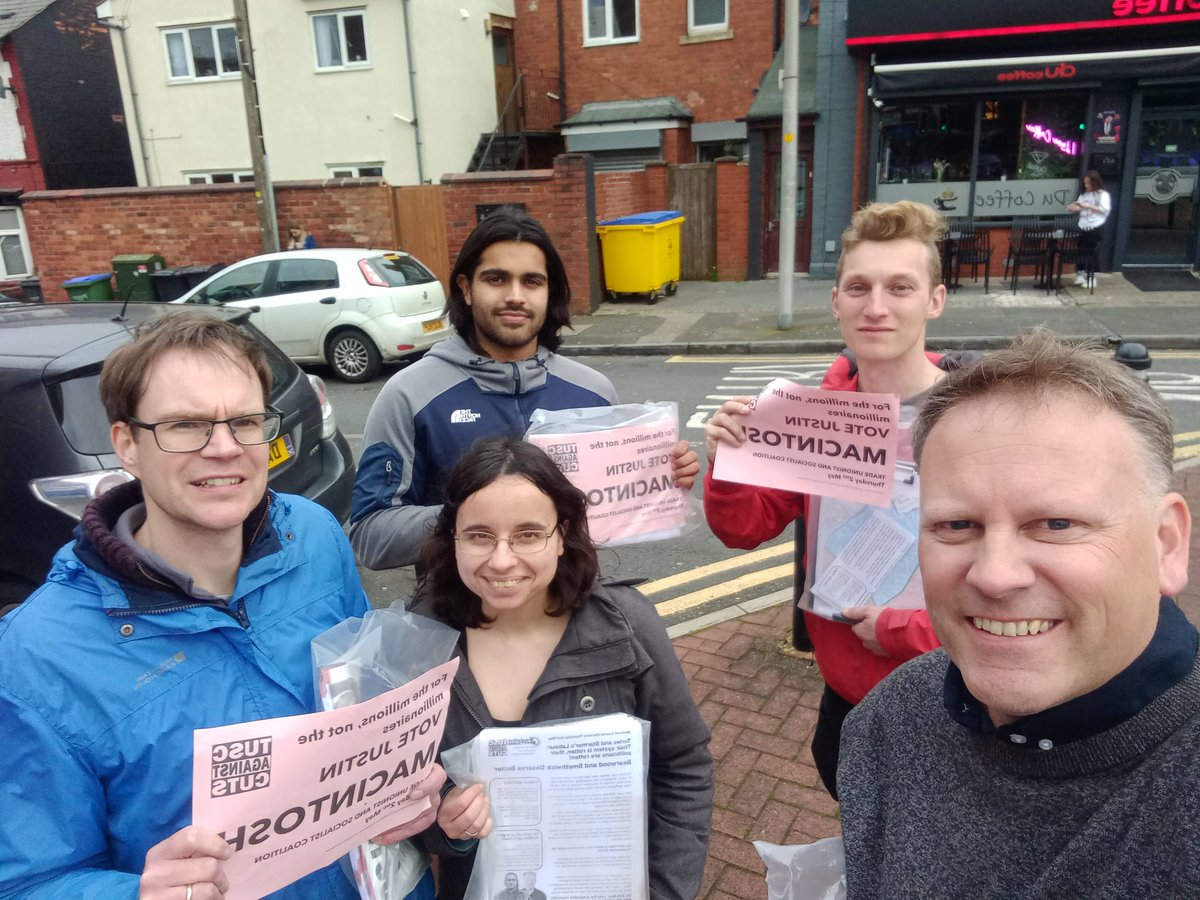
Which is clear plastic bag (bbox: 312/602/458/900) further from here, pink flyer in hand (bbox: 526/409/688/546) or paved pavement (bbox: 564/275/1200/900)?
paved pavement (bbox: 564/275/1200/900)

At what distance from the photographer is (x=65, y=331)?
388 cm

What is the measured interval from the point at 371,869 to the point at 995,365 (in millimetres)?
1363

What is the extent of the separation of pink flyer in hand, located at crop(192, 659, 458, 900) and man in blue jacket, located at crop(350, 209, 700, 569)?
78 centimetres

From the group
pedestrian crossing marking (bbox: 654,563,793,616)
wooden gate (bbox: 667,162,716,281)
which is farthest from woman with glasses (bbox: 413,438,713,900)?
wooden gate (bbox: 667,162,716,281)

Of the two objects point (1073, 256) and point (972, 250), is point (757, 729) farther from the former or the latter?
point (1073, 256)

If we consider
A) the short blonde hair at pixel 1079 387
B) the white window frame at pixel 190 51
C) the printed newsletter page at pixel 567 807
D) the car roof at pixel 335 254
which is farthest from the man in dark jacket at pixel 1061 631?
the white window frame at pixel 190 51

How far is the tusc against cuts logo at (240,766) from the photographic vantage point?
4.10ft

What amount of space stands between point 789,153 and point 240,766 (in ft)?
37.6

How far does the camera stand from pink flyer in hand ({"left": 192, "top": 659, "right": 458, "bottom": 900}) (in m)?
1.27

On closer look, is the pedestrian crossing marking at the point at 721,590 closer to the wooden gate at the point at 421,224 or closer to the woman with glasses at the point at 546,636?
the woman with glasses at the point at 546,636

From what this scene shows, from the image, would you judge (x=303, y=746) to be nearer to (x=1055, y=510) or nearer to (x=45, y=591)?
(x=45, y=591)

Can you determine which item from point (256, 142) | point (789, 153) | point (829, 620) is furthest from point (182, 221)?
point (829, 620)

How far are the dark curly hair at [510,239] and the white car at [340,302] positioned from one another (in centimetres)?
818

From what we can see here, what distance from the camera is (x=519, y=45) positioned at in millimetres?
20578
